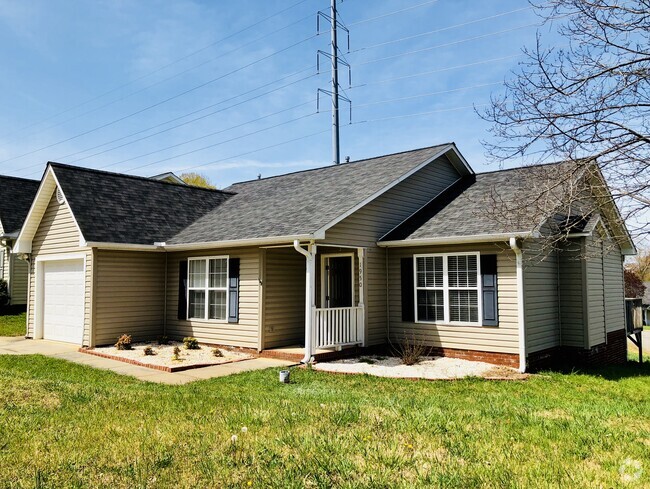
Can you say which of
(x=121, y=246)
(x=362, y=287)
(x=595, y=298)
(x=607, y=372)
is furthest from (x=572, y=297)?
(x=121, y=246)

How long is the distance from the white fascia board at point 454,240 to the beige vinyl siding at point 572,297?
271cm

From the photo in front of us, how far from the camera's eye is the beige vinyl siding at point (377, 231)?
12180 millimetres

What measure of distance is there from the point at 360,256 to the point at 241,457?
805 cm

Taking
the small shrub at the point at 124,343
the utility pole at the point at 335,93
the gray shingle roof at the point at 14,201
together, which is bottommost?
the small shrub at the point at 124,343

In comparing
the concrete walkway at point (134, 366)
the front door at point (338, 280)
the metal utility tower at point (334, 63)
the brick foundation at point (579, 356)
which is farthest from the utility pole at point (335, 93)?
the concrete walkway at point (134, 366)

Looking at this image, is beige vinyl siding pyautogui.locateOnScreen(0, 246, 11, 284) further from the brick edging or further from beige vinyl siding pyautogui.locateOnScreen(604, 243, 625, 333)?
beige vinyl siding pyautogui.locateOnScreen(604, 243, 625, 333)

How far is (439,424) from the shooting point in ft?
18.6

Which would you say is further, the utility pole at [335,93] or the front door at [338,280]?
the utility pole at [335,93]

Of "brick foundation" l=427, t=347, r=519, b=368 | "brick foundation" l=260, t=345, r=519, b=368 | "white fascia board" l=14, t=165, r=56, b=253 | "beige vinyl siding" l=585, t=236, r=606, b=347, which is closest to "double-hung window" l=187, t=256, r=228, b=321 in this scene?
"brick foundation" l=260, t=345, r=519, b=368

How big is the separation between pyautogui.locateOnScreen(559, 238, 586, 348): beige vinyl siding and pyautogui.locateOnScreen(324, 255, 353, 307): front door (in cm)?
521

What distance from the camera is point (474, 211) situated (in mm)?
12609

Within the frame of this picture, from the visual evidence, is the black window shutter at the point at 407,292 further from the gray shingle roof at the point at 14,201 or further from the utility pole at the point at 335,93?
the gray shingle roof at the point at 14,201

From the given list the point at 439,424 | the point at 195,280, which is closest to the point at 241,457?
the point at 439,424

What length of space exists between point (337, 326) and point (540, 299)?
4647 mm
